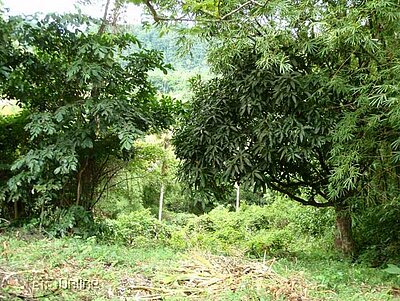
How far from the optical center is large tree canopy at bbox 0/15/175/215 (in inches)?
173

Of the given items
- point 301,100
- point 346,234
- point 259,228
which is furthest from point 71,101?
point 259,228

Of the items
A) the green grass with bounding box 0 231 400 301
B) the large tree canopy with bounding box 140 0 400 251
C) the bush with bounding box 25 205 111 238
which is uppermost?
the large tree canopy with bounding box 140 0 400 251

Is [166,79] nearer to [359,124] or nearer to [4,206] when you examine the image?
[4,206]

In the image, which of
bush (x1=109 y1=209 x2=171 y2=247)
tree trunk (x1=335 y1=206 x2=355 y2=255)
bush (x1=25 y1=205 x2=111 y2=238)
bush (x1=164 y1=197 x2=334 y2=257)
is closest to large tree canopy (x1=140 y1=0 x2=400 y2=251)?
tree trunk (x1=335 y1=206 x2=355 y2=255)

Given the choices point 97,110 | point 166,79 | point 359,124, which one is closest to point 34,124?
point 97,110

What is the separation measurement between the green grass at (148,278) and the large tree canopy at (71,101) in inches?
37.0

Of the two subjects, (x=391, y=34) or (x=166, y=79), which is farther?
(x=166, y=79)

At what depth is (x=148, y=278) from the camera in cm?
304

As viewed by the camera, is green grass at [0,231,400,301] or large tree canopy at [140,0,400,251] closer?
green grass at [0,231,400,301]

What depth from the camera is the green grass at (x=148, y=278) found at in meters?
2.62

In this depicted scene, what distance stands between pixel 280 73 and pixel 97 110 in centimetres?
189

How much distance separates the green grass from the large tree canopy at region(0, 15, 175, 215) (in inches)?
37.0

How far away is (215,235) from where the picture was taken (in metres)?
8.56

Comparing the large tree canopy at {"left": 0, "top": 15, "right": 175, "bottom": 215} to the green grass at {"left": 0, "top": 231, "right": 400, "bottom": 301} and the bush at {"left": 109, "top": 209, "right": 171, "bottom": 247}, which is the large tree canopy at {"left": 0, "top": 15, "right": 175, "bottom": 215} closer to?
the green grass at {"left": 0, "top": 231, "right": 400, "bottom": 301}
